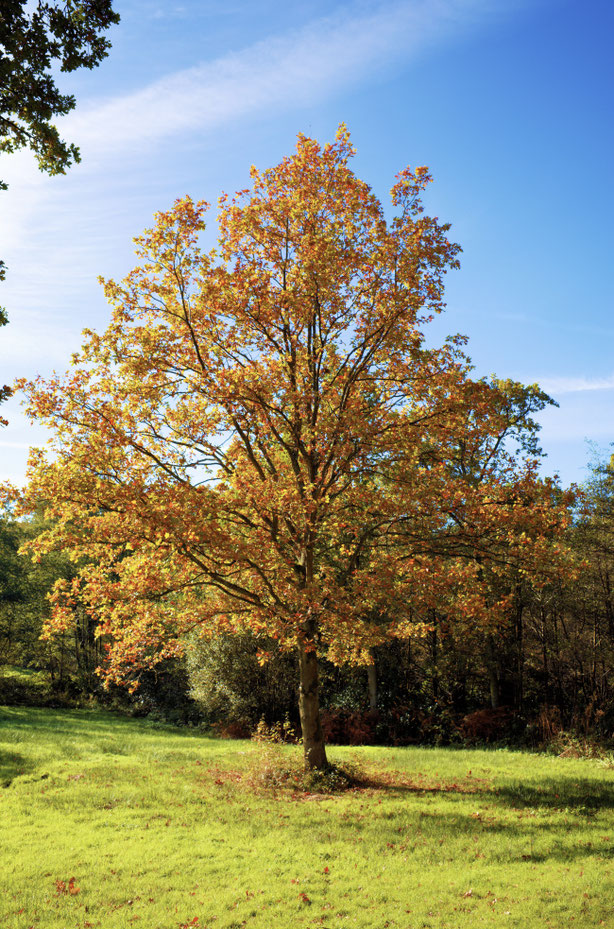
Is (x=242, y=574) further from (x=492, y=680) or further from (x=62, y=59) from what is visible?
(x=492, y=680)

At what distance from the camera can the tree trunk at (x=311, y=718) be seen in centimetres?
1370

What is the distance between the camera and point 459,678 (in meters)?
24.5

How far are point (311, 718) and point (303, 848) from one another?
4839mm

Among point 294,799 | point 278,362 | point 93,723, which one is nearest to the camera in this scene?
point 294,799

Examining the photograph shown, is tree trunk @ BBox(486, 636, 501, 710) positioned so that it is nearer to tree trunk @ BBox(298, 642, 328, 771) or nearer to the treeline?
the treeline

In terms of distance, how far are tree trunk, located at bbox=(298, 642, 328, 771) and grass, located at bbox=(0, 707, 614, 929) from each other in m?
1.35

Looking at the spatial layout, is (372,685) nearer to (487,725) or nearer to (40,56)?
(487,725)

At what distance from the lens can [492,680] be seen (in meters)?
23.2

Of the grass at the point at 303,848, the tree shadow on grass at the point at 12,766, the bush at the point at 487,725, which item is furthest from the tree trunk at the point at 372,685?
the tree shadow on grass at the point at 12,766

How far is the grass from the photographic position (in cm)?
705

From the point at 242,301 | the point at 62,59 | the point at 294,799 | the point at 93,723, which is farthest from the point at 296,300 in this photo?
the point at 93,723

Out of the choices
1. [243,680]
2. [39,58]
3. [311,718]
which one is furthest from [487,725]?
[39,58]

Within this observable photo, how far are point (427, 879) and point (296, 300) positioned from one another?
33.5ft

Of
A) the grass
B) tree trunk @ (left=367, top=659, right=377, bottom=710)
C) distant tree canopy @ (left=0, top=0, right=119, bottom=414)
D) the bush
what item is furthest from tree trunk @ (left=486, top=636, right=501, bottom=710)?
distant tree canopy @ (left=0, top=0, right=119, bottom=414)
